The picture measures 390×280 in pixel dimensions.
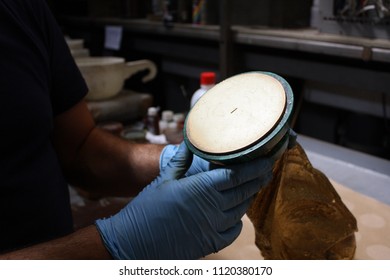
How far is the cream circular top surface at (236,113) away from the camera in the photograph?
31.2 inches

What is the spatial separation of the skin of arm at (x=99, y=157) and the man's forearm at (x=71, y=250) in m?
0.35

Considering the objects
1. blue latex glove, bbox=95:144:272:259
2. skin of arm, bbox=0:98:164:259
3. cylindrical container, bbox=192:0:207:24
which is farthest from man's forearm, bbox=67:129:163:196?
cylindrical container, bbox=192:0:207:24

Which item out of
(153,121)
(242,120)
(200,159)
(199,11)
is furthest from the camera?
(199,11)

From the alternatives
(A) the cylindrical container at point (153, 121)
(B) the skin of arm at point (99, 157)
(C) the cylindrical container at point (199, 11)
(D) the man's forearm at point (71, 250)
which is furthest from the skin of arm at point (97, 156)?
(C) the cylindrical container at point (199, 11)

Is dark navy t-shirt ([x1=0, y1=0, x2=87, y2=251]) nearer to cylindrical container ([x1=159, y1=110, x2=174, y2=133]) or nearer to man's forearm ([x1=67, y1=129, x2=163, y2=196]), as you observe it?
man's forearm ([x1=67, y1=129, x2=163, y2=196])

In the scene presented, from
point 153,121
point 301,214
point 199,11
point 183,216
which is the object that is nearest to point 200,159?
point 183,216

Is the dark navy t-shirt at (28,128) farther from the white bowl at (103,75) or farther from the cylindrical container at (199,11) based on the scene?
the cylindrical container at (199,11)

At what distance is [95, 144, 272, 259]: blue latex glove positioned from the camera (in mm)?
841

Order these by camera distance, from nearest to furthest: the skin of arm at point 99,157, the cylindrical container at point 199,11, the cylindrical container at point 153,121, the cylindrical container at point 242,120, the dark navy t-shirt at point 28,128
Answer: the cylindrical container at point 242,120 < the dark navy t-shirt at point 28,128 < the skin of arm at point 99,157 < the cylindrical container at point 153,121 < the cylindrical container at point 199,11

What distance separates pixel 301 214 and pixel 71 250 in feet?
1.96

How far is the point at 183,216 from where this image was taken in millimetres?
853

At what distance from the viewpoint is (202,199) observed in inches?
33.3

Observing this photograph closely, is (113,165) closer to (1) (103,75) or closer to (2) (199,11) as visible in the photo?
(1) (103,75)
